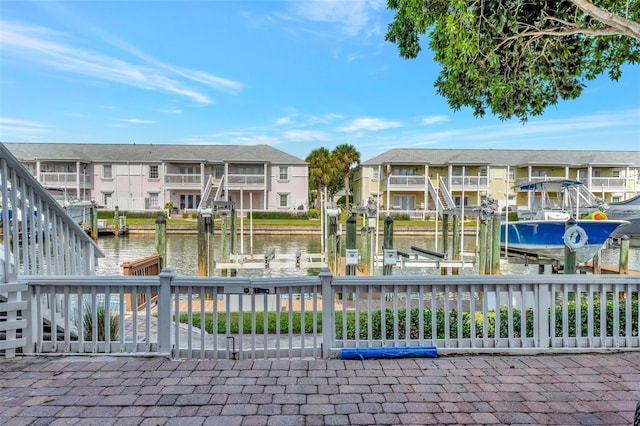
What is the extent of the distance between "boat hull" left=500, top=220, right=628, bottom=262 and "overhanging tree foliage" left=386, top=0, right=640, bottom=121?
6.05 meters

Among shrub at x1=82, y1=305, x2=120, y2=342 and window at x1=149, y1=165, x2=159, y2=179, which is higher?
window at x1=149, y1=165, x2=159, y2=179

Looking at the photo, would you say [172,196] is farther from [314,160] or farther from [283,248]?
[283,248]

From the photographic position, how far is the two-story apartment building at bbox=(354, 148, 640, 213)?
108 ft

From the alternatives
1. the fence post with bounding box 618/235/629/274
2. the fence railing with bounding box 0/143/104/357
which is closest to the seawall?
the fence post with bounding box 618/235/629/274

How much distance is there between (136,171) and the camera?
110 feet

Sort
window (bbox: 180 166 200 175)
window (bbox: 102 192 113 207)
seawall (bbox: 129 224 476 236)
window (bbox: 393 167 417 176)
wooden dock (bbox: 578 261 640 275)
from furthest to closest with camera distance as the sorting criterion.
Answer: window (bbox: 180 166 200 175) < window (bbox: 393 167 417 176) < window (bbox: 102 192 113 207) < seawall (bbox: 129 224 476 236) < wooden dock (bbox: 578 261 640 275)

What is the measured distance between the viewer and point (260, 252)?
1852 centimetres

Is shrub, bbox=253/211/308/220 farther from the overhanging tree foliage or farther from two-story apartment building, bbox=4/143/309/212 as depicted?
the overhanging tree foliage

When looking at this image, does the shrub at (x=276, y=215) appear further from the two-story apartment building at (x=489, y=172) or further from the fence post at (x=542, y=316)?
the fence post at (x=542, y=316)

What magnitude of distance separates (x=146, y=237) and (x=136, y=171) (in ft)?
37.5

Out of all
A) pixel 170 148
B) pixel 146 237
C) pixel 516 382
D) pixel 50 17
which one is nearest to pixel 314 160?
pixel 170 148

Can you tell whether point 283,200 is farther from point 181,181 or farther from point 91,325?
point 91,325

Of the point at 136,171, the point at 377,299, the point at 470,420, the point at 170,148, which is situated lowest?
the point at 377,299

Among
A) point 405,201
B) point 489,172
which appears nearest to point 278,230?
point 405,201
